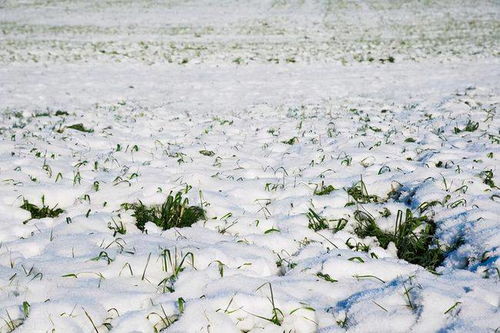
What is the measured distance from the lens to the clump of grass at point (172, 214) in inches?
137

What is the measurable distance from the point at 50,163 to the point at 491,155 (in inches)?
220

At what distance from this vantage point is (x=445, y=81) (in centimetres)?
1202

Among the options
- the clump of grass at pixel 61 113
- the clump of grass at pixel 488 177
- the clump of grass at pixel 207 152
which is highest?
the clump of grass at pixel 61 113

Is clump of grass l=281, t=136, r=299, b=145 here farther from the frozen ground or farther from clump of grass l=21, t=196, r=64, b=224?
clump of grass l=21, t=196, r=64, b=224

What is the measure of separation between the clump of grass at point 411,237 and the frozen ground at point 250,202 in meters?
0.06

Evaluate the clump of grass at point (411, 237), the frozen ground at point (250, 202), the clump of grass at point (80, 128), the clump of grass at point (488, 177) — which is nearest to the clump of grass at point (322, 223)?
the frozen ground at point (250, 202)

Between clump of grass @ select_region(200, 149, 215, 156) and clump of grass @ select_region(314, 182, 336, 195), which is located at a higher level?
clump of grass @ select_region(200, 149, 215, 156)

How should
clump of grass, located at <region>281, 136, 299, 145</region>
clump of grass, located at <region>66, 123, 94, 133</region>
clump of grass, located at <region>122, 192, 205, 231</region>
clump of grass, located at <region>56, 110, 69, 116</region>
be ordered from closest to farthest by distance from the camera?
clump of grass, located at <region>122, 192, 205, 231</region> < clump of grass, located at <region>281, 136, 299, 145</region> < clump of grass, located at <region>66, 123, 94, 133</region> < clump of grass, located at <region>56, 110, 69, 116</region>

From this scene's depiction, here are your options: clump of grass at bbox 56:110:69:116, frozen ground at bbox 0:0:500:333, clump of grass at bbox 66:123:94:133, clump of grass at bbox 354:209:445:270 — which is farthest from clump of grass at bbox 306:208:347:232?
clump of grass at bbox 56:110:69:116

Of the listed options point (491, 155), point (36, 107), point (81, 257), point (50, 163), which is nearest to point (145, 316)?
point (81, 257)

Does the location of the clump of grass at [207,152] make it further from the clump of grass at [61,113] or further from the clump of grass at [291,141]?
the clump of grass at [61,113]

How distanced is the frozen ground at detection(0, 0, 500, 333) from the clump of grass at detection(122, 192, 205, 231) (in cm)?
11

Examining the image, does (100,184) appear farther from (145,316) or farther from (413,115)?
(413,115)

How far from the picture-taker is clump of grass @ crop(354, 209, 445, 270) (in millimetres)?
2910
